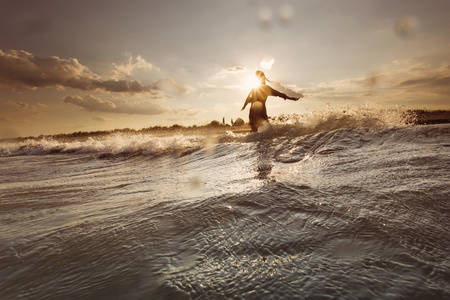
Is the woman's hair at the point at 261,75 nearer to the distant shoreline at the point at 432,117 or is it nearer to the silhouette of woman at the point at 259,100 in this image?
the silhouette of woman at the point at 259,100

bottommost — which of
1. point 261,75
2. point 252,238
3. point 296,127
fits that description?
point 252,238

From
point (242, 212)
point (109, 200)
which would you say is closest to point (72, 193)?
point (109, 200)

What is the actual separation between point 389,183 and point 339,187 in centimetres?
46

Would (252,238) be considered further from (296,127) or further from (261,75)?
(261,75)

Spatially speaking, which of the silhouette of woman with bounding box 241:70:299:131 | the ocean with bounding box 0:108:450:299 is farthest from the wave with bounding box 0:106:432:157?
the ocean with bounding box 0:108:450:299

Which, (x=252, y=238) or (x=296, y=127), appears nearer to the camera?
(x=252, y=238)

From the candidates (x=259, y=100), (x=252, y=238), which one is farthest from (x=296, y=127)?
(x=252, y=238)

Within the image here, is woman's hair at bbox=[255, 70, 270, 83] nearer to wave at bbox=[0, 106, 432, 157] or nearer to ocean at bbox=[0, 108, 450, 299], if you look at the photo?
wave at bbox=[0, 106, 432, 157]

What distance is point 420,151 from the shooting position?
3488 millimetres

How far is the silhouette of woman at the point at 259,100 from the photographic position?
389 inches

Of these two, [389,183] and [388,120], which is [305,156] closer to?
[389,183]

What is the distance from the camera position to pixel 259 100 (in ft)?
33.1

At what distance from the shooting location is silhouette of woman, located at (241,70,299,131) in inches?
389

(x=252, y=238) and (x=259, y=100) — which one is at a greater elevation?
(x=259, y=100)
